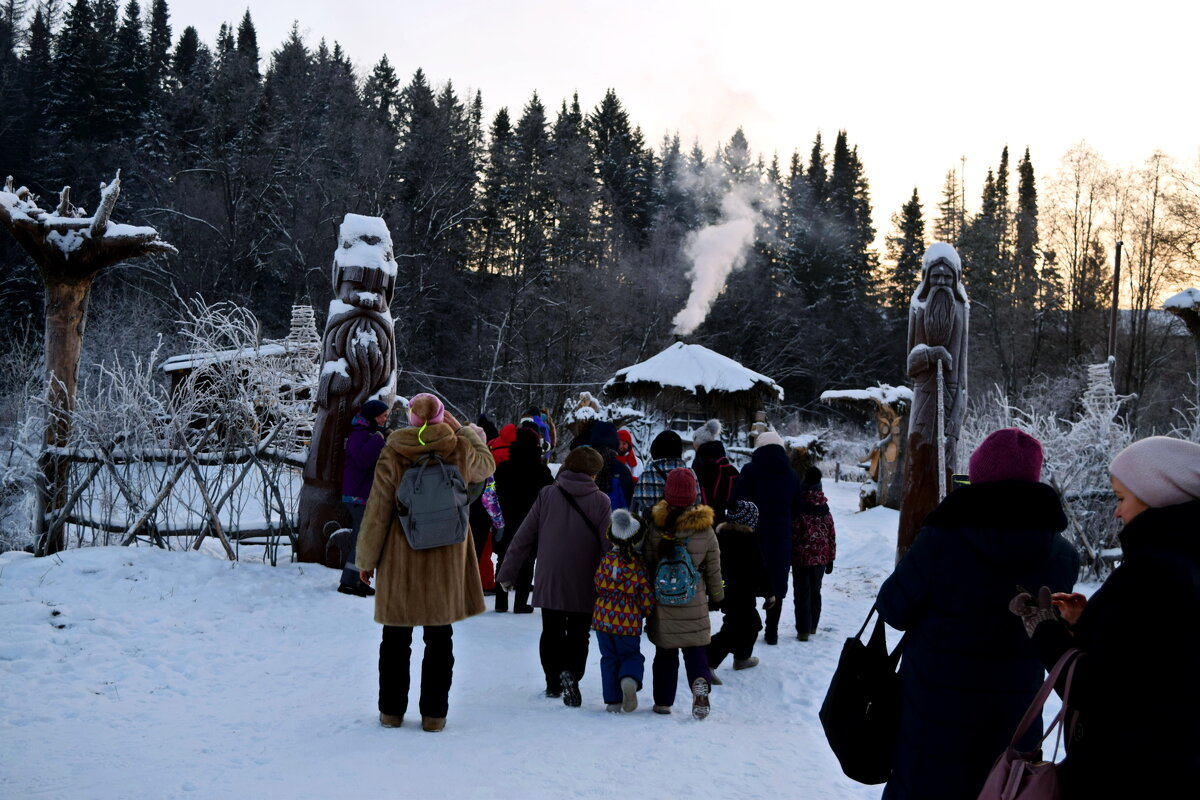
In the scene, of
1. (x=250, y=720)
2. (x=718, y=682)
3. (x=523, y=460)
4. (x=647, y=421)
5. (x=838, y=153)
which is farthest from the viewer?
(x=838, y=153)

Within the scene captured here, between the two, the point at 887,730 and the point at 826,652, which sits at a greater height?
the point at 887,730

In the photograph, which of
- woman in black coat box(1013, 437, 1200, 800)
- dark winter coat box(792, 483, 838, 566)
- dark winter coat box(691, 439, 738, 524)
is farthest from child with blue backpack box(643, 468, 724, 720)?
woman in black coat box(1013, 437, 1200, 800)

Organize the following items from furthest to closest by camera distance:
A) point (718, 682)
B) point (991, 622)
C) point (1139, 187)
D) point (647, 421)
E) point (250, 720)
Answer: point (1139, 187)
point (647, 421)
point (718, 682)
point (250, 720)
point (991, 622)

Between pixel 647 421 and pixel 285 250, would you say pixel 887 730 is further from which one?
pixel 285 250

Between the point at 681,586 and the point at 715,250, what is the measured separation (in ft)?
118

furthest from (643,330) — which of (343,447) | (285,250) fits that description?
(343,447)

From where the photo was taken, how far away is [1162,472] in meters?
2.34

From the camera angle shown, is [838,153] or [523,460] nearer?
[523,460]

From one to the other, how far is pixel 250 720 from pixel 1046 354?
39.9 meters

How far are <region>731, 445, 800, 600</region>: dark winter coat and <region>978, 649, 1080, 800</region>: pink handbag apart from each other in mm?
5156

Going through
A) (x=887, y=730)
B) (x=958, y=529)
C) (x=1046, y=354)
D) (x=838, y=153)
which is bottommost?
(x=887, y=730)

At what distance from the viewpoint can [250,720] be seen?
530 centimetres

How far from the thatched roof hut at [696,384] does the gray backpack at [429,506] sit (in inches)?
743

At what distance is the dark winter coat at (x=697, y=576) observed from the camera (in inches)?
221
